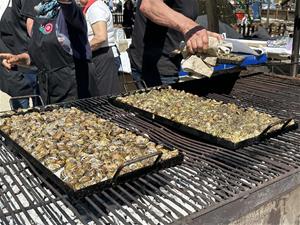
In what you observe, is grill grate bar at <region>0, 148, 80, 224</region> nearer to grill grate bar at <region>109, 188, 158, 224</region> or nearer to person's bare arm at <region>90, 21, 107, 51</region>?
grill grate bar at <region>109, 188, 158, 224</region>

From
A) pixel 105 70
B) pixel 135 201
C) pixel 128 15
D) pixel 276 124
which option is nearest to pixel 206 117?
pixel 276 124

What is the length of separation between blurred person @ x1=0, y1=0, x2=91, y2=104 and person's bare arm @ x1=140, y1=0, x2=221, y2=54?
584 millimetres

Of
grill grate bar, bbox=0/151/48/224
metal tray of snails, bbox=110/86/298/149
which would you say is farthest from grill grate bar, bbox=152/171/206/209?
grill grate bar, bbox=0/151/48/224

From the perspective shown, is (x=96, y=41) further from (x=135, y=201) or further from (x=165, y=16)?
(x=135, y=201)

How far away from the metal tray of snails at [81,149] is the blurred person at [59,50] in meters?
0.73

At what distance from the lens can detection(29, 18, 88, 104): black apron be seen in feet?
10.3

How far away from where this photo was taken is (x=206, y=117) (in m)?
2.44

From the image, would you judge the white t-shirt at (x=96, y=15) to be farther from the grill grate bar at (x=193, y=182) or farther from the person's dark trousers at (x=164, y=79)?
the grill grate bar at (x=193, y=182)

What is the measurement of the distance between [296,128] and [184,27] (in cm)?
100

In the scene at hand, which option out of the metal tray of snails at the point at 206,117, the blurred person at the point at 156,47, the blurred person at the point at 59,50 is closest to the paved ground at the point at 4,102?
the blurred person at the point at 59,50

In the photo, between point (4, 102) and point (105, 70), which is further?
point (4, 102)

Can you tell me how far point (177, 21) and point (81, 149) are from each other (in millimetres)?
1271

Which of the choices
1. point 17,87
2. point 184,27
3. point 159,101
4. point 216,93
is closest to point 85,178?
point 159,101

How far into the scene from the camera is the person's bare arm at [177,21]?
2469 mm
